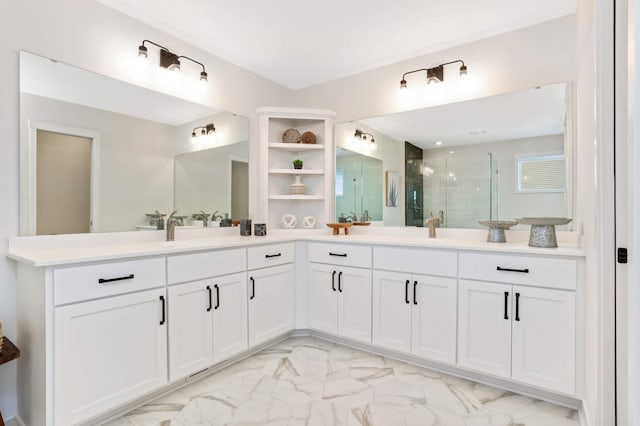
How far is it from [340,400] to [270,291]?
1.00 metres

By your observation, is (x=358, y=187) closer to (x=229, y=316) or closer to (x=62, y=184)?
(x=229, y=316)

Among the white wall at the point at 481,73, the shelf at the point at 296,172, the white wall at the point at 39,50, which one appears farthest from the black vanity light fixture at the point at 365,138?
the white wall at the point at 39,50

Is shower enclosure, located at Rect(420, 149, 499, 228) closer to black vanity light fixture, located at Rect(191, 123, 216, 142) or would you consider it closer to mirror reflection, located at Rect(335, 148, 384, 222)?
mirror reflection, located at Rect(335, 148, 384, 222)

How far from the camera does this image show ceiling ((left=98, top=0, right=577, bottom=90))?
7.65 feet

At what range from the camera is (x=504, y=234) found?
2457 mm

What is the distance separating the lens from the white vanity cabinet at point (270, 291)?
8.46ft

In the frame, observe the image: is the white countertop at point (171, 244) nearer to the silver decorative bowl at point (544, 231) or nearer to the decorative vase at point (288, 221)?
the silver decorative bowl at point (544, 231)

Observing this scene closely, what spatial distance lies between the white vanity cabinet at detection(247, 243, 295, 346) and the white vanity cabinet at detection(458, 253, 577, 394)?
1.36 m

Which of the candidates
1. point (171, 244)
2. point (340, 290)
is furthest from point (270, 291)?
point (171, 244)

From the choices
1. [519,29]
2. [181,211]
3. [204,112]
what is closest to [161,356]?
[181,211]

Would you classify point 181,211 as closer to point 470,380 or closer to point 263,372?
point 263,372

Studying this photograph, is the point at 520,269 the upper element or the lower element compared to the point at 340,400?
upper

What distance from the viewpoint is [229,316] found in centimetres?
239

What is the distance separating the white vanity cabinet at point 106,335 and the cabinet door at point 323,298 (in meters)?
1.27
